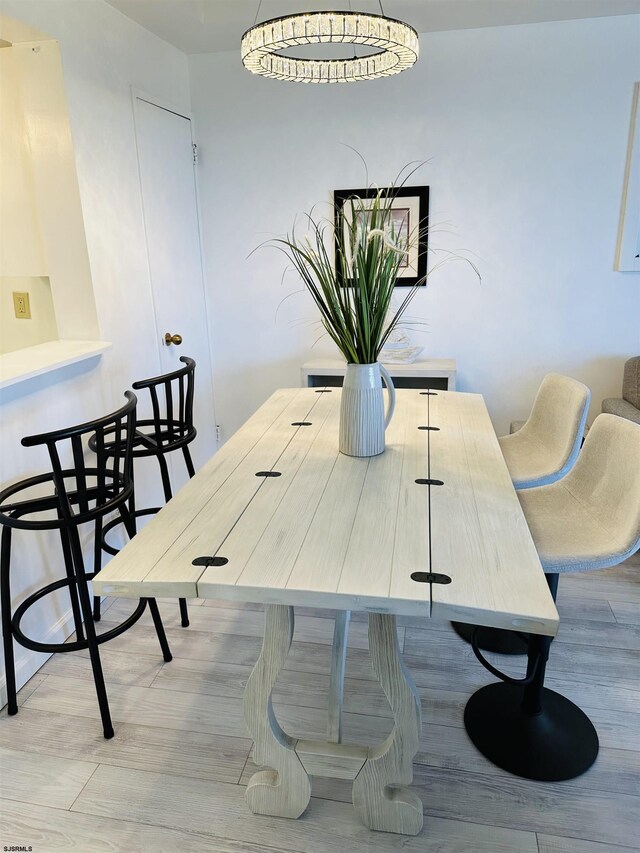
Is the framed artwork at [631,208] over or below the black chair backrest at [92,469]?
over

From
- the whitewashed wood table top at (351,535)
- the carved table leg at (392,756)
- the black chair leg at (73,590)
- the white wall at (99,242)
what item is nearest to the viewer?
the whitewashed wood table top at (351,535)

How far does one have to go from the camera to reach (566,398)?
2322 millimetres

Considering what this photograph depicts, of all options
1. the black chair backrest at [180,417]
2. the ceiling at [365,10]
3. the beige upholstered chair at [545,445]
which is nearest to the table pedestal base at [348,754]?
the beige upholstered chair at [545,445]

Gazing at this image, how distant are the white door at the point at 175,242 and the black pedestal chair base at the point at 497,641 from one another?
72.4 inches

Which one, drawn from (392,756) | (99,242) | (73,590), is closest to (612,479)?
(392,756)

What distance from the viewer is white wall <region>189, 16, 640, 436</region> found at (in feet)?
10.2

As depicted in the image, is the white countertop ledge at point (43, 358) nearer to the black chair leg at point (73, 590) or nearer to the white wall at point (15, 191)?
the white wall at point (15, 191)

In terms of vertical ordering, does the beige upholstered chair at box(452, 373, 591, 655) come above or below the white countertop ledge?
below

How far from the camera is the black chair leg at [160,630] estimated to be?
2.15m

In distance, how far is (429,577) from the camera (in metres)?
1.26

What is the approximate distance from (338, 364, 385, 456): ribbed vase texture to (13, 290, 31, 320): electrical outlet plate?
5.35ft

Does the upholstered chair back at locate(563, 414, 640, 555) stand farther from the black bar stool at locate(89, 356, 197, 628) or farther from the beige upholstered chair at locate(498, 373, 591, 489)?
the black bar stool at locate(89, 356, 197, 628)

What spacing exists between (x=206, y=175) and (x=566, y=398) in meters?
2.45

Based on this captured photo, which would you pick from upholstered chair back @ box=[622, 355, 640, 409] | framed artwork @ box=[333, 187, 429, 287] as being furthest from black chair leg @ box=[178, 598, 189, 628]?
upholstered chair back @ box=[622, 355, 640, 409]
